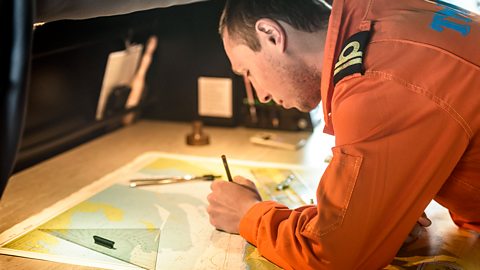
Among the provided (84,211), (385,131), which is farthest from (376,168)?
(84,211)

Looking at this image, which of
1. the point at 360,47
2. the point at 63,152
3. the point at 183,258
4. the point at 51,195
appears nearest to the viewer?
the point at 360,47

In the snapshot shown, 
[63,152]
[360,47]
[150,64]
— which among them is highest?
[360,47]

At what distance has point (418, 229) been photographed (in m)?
1.14

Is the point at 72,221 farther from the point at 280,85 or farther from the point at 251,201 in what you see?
the point at 280,85

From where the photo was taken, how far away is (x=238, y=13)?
3.69ft

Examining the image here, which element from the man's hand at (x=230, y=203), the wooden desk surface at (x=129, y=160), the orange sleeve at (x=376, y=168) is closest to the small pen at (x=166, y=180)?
the wooden desk surface at (x=129, y=160)

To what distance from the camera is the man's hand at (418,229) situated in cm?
110

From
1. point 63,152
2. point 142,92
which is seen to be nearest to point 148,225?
point 63,152

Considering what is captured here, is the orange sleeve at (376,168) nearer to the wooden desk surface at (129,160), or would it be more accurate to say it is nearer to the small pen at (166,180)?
the wooden desk surface at (129,160)

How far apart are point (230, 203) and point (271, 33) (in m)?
0.32

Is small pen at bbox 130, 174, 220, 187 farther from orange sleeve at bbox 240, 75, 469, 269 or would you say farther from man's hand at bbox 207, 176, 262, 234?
orange sleeve at bbox 240, 75, 469, 269

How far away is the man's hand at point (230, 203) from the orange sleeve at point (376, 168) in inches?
8.1

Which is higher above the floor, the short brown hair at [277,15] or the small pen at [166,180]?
the short brown hair at [277,15]

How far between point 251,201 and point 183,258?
17 cm
